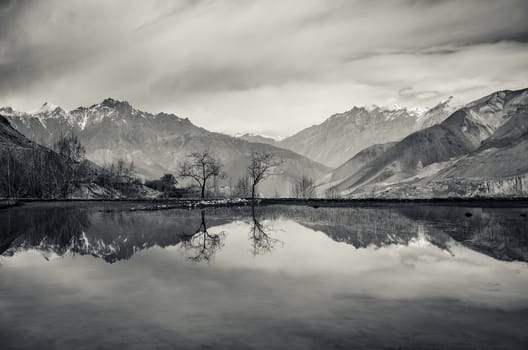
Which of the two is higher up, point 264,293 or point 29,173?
point 29,173

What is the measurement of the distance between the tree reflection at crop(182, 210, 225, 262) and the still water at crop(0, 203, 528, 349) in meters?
0.09

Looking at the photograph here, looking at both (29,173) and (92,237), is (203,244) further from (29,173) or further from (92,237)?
(29,173)

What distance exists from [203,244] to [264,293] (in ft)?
39.5

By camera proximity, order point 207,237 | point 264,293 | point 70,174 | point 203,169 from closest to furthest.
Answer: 1. point 264,293
2. point 207,237
3. point 203,169
4. point 70,174

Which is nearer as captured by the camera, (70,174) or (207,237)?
(207,237)

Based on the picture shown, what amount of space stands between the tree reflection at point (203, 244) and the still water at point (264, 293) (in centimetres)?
9

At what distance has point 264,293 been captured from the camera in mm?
14516

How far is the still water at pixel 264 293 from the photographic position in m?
10.5

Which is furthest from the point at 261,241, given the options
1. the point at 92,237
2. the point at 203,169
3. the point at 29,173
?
the point at 29,173

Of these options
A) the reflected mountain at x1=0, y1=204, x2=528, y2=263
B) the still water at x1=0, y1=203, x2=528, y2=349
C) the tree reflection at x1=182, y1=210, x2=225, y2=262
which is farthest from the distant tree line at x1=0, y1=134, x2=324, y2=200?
the still water at x1=0, y1=203, x2=528, y2=349

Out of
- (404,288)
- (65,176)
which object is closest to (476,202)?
(404,288)

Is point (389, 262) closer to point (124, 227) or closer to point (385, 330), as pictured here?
point (385, 330)

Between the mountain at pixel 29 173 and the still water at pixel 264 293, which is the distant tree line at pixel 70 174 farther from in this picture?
the still water at pixel 264 293

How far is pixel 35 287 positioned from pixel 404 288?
12.6 m
